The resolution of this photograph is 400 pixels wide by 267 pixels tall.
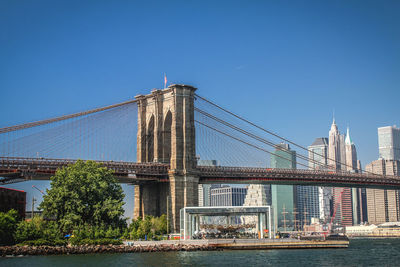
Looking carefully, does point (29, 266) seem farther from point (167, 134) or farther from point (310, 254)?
point (167, 134)

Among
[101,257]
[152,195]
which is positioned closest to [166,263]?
[101,257]

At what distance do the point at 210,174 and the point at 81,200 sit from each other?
89.8 ft

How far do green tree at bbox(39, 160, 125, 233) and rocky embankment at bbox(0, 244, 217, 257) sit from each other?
5.57 metres

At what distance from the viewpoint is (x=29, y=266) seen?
5275 cm

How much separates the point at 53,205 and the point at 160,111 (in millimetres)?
30197

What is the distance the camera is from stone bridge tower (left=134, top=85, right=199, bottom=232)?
9150 cm

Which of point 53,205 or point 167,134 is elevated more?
point 167,134

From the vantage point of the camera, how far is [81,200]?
73688 millimetres

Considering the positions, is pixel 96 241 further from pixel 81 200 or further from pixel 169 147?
pixel 169 147

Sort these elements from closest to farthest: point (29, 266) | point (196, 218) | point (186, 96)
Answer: point (29, 266) → point (196, 218) → point (186, 96)

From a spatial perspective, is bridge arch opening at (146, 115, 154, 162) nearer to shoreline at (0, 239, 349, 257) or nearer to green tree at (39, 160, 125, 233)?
green tree at (39, 160, 125, 233)

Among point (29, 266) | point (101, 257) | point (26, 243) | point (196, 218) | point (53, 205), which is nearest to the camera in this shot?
point (29, 266)

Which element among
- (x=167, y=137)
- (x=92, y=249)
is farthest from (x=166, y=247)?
(x=167, y=137)

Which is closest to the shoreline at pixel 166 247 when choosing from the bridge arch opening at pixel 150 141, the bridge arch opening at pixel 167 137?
the bridge arch opening at pixel 167 137
